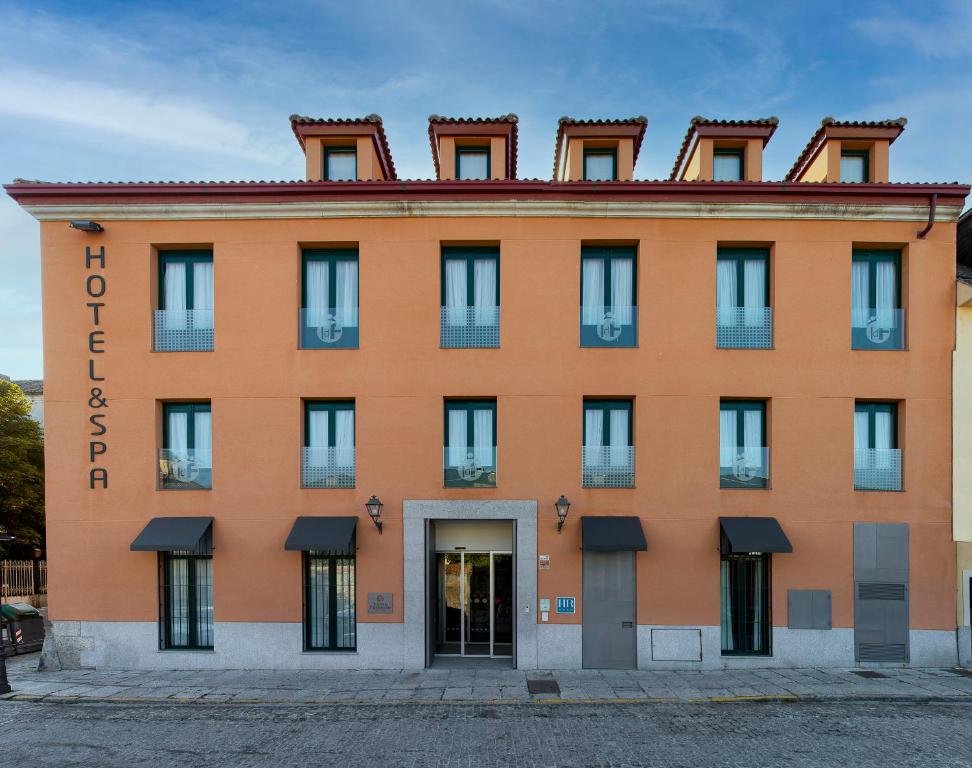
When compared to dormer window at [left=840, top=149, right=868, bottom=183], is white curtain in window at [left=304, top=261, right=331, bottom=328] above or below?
below

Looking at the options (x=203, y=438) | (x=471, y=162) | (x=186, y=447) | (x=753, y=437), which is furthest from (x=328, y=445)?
(x=753, y=437)

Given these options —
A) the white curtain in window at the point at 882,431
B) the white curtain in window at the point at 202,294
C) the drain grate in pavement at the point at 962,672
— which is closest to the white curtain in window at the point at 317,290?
the white curtain in window at the point at 202,294

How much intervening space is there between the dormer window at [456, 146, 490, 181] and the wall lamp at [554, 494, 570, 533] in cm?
851

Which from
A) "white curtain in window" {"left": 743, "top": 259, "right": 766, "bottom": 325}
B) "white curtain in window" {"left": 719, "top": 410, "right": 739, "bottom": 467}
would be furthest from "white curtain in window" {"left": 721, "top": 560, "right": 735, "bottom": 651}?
"white curtain in window" {"left": 743, "top": 259, "right": 766, "bottom": 325}

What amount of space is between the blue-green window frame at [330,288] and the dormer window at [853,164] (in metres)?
12.6

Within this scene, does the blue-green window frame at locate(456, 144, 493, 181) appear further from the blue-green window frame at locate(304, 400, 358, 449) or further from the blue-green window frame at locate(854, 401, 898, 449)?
the blue-green window frame at locate(854, 401, 898, 449)

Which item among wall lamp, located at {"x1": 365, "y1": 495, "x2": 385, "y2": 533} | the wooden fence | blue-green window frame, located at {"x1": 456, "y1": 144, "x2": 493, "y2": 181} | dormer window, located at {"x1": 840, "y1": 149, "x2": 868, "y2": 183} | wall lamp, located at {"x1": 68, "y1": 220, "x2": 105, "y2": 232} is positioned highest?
blue-green window frame, located at {"x1": 456, "y1": 144, "x2": 493, "y2": 181}

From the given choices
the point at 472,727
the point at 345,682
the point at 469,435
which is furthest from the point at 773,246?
the point at 345,682

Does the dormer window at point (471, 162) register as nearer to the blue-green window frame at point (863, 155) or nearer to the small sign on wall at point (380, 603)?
the blue-green window frame at point (863, 155)

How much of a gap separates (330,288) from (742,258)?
10.3 m

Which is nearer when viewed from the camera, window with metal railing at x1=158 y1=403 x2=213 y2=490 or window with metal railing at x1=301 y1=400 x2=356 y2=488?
window with metal railing at x1=301 y1=400 x2=356 y2=488

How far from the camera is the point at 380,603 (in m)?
13.4

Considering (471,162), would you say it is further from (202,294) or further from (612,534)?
(612,534)

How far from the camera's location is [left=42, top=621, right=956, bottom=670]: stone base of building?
43.4 ft
